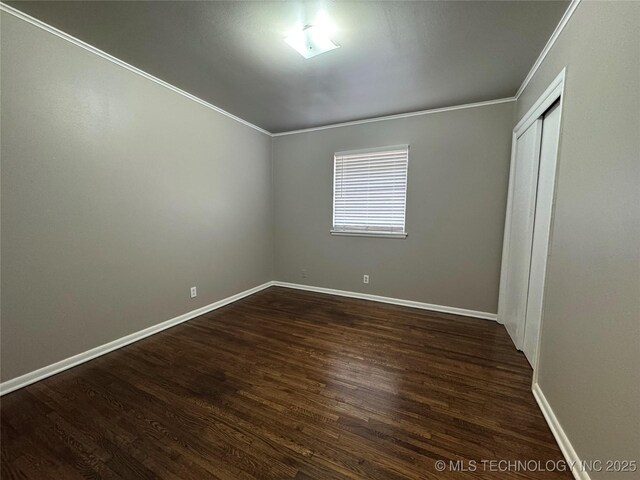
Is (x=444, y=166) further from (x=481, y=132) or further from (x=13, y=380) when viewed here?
(x=13, y=380)

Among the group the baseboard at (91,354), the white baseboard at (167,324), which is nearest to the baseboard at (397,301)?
the white baseboard at (167,324)

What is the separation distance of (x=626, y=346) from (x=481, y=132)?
271cm

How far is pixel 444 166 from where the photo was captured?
318 cm

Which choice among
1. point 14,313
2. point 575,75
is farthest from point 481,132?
point 14,313

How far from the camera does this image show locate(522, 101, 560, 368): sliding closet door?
185 centimetres

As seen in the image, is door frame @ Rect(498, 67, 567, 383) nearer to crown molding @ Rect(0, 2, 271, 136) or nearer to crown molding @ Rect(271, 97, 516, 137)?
crown molding @ Rect(271, 97, 516, 137)

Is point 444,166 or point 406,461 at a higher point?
point 444,166

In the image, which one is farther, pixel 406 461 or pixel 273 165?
pixel 273 165

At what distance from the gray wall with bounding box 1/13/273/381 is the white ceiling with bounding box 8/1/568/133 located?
0.32 meters

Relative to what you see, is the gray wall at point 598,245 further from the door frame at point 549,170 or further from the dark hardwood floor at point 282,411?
the dark hardwood floor at point 282,411

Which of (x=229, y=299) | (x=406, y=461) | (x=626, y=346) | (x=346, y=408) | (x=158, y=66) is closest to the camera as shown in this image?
(x=626, y=346)

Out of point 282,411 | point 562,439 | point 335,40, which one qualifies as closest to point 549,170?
point 562,439

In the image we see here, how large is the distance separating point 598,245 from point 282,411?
196cm

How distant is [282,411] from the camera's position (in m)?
1.63
